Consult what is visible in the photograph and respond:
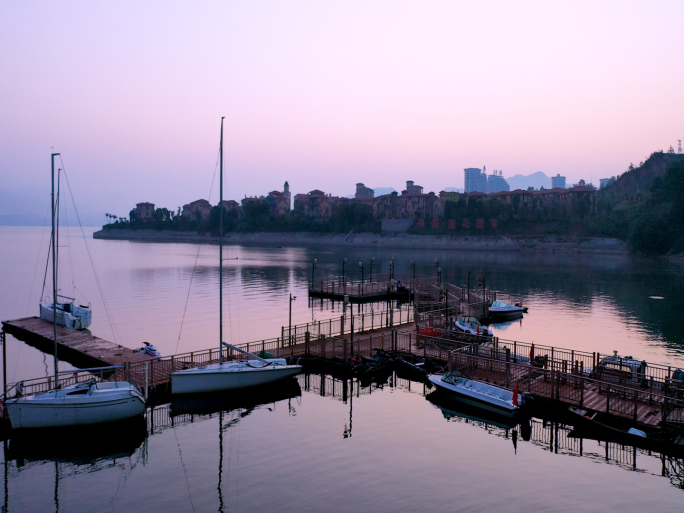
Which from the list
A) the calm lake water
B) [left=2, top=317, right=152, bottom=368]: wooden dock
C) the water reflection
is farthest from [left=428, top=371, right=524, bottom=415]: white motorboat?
[left=2, top=317, right=152, bottom=368]: wooden dock

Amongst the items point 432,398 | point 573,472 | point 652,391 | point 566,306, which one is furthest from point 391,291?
point 573,472

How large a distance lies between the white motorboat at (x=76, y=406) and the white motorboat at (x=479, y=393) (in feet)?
47.4

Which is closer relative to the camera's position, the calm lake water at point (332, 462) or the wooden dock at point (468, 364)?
the calm lake water at point (332, 462)

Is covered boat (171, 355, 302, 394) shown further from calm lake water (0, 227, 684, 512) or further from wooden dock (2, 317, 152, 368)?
wooden dock (2, 317, 152, 368)

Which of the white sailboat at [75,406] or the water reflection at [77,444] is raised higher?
the white sailboat at [75,406]

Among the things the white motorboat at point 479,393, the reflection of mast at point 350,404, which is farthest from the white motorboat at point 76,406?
the white motorboat at point 479,393

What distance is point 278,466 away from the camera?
62.1 ft

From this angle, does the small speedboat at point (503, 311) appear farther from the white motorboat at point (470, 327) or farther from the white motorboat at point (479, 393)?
the white motorboat at point (479, 393)

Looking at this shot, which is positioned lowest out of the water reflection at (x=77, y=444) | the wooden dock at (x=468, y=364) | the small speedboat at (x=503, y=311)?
the water reflection at (x=77, y=444)

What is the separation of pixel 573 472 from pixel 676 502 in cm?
316

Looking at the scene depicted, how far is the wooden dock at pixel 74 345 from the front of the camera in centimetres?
3055

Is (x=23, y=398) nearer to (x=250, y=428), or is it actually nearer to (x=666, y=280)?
(x=250, y=428)

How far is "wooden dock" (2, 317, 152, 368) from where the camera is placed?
100 feet

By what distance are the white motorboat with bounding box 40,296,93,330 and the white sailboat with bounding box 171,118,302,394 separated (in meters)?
21.8
